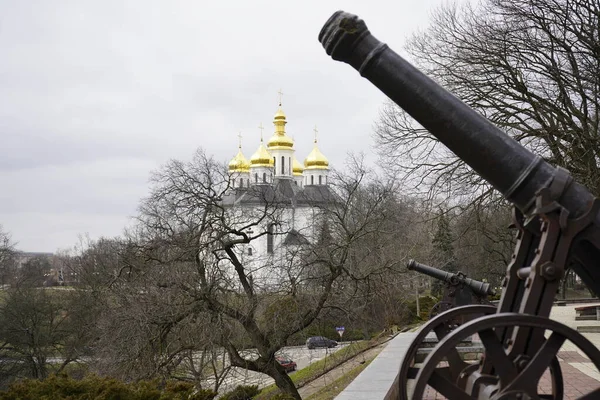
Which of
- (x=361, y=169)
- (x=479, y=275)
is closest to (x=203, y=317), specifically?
(x=361, y=169)

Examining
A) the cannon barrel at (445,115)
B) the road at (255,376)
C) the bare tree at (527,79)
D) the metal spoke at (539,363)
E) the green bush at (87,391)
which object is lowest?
the road at (255,376)

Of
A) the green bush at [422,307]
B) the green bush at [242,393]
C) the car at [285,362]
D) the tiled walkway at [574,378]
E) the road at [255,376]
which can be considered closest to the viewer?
the tiled walkway at [574,378]

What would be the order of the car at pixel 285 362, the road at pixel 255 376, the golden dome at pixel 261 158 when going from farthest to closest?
the golden dome at pixel 261 158 < the car at pixel 285 362 < the road at pixel 255 376

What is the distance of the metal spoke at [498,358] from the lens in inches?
133

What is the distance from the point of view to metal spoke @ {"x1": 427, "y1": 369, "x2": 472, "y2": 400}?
3.49 metres

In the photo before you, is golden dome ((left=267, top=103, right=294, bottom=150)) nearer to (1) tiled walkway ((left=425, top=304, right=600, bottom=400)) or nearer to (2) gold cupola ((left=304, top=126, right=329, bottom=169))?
(2) gold cupola ((left=304, top=126, right=329, bottom=169))

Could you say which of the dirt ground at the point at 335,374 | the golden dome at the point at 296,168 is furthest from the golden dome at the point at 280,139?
the dirt ground at the point at 335,374

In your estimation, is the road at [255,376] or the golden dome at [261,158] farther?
the golden dome at [261,158]

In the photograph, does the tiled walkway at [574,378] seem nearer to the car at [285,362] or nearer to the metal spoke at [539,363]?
the metal spoke at [539,363]

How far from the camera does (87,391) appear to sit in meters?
8.00

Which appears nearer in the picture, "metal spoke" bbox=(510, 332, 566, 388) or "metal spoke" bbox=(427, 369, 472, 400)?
"metal spoke" bbox=(510, 332, 566, 388)

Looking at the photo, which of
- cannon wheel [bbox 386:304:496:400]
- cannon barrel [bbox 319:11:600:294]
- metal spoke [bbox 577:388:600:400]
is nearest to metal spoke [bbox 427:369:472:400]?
metal spoke [bbox 577:388:600:400]

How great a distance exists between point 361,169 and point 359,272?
4.92 m

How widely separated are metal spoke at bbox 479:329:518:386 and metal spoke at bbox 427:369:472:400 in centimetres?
27
